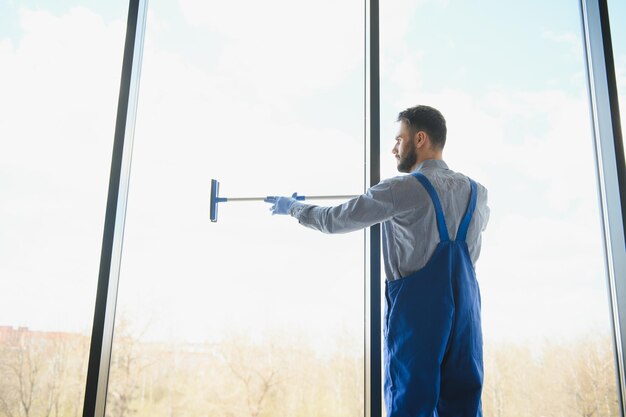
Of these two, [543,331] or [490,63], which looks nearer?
[543,331]

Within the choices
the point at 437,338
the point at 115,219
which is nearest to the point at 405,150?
the point at 437,338

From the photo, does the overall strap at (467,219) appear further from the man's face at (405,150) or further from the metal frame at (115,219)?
the metal frame at (115,219)

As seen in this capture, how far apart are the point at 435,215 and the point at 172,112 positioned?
112 cm

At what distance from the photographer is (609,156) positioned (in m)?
1.78

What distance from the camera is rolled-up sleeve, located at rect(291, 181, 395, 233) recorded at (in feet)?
4.80

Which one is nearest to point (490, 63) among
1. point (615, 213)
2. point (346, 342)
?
point (615, 213)

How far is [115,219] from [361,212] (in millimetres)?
970

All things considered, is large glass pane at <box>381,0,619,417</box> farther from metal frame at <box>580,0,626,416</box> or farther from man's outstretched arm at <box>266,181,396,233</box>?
man's outstretched arm at <box>266,181,396,233</box>

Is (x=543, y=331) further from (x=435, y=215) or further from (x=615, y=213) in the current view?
(x=435, y=215)

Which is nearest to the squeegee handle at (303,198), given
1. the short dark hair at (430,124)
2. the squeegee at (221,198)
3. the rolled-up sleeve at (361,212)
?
the squeegee at (221,198)

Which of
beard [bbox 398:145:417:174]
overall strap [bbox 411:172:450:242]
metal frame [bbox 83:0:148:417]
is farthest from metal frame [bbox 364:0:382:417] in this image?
metal frame [bbox 83:0:148:417]

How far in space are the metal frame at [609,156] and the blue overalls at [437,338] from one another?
0.59 meters

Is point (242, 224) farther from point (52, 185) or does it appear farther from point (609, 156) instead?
point (609, 156)

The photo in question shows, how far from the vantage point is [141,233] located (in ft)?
6.24
